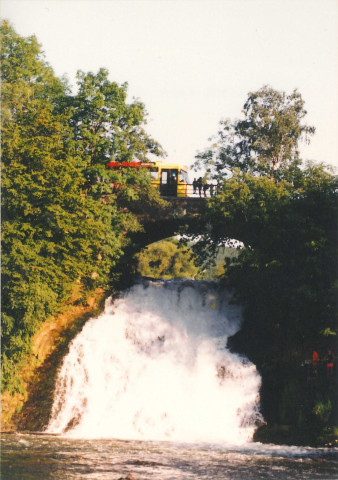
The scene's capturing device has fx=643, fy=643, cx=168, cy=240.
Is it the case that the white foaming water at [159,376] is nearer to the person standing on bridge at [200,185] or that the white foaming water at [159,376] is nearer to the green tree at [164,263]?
the person standing on bridge at [200,185]

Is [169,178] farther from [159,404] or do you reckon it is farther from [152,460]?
[152,460]

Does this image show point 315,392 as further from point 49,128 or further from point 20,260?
point 49,128

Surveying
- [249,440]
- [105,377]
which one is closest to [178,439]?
[249,440]

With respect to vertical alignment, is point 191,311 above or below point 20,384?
above

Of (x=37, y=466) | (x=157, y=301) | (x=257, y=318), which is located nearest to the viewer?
(x=37, y=466)

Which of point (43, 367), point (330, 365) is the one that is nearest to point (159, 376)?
point (43, 367)

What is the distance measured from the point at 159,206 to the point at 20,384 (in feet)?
48.3

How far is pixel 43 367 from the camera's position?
31.7 meters

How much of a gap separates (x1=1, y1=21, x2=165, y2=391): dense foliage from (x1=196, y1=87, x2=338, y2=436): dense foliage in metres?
5.81

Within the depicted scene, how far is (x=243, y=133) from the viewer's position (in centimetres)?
4766

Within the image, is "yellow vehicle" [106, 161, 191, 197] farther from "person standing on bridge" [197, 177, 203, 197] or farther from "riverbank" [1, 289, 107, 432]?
"riverbank" [1, 289, 107, 432]

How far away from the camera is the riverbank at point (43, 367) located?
95.2 feet

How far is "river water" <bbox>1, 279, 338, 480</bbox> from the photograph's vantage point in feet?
70.2

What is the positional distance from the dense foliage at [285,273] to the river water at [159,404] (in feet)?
4.48
